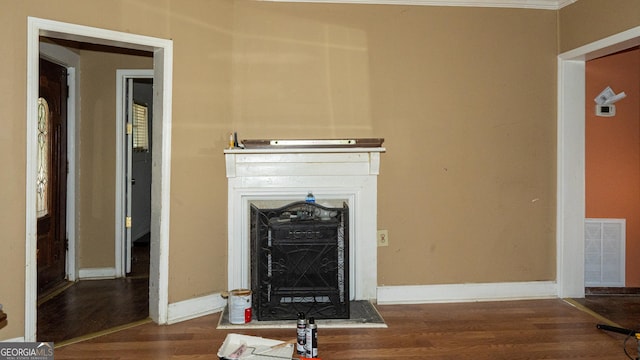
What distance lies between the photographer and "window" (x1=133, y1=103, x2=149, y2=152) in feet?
20.7

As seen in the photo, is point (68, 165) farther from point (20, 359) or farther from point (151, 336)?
point (20, 359)

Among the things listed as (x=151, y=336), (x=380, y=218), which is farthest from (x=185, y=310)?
(x=380, y=218)

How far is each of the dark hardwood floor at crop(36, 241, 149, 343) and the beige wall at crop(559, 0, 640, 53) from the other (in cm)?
376

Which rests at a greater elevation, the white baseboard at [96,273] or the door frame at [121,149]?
the door frame at [121,149]

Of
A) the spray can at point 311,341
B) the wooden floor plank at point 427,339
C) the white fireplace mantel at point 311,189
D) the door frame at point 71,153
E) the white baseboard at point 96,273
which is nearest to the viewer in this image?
the spray can at point 311,341

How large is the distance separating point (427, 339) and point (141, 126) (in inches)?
197

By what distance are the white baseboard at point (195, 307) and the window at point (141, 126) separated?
3.30 metres

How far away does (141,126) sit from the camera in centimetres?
668

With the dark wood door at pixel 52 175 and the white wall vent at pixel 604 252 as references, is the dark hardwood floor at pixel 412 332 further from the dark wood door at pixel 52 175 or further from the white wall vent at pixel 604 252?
the dark wood door at pixel 52 175

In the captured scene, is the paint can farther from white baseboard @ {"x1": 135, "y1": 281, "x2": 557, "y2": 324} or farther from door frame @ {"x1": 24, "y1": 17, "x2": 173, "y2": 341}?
white baseboard @ {"x1": 135, "y1": 281, "x2": 557, "y2": 324}

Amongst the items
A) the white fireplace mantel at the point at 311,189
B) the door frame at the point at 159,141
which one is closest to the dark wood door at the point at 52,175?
the door frame at the point at 159,141

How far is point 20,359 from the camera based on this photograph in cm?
172

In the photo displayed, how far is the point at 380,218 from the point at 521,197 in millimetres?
1143

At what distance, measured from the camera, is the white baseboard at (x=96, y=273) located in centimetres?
462
